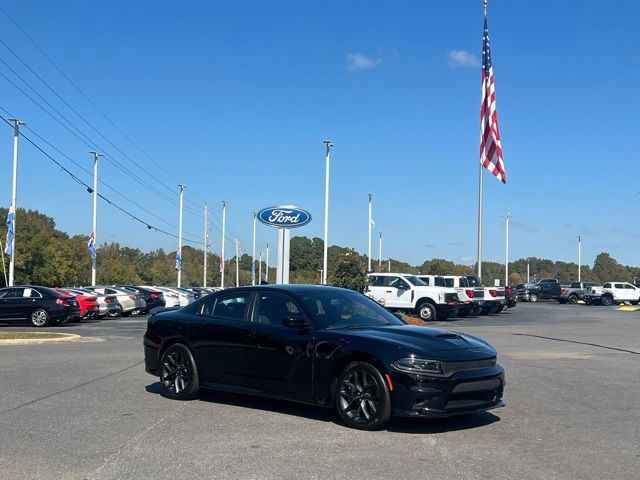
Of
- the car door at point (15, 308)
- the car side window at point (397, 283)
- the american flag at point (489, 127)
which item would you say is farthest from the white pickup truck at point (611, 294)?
the car door at point (15, 308)

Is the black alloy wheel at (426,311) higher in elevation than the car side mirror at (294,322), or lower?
lower

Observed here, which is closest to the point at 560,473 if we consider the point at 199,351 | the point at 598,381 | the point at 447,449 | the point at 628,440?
the point at 447,449

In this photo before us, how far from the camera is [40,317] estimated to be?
2572 centimetres

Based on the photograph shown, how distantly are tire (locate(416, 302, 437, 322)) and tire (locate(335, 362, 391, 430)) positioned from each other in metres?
22.6

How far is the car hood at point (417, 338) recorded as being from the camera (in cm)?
757

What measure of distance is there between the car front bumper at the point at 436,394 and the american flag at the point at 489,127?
2427 cm

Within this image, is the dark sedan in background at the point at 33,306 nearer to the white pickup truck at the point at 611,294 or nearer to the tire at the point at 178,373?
the tire at the point at 178,373

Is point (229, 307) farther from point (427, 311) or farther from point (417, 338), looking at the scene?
point (427, 311)

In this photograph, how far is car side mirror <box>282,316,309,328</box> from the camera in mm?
8188

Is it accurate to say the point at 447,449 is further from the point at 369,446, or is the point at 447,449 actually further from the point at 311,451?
the point at 311,451

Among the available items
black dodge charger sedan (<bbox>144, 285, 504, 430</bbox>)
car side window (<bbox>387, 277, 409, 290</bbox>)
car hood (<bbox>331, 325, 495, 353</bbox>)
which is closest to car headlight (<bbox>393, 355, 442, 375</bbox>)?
black dodge charger sedan (<bbox>144, 285, 504, 430</bbox>)

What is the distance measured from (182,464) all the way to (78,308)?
2173 cm

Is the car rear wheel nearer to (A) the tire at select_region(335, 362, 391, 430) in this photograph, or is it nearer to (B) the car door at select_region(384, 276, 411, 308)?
(B) the car door at select_region(384, 276, 411, 308)

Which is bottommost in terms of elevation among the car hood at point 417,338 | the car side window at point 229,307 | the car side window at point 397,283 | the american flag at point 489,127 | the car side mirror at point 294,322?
the car hood at point 417,338
